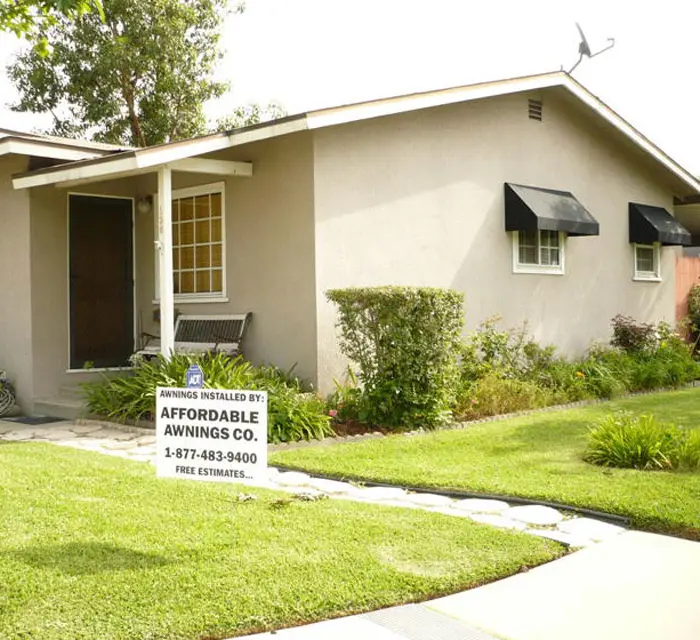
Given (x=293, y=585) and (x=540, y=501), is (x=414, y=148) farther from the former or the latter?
(x=293, y=585)

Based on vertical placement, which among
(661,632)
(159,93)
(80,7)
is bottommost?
(661,632)

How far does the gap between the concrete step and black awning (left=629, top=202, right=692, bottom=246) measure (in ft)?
31.8

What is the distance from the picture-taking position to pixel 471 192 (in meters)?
12.0

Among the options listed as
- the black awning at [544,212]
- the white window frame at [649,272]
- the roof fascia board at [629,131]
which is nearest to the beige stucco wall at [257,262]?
the black awning at [544,212]

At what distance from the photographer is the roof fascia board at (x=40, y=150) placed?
9805 millimetres

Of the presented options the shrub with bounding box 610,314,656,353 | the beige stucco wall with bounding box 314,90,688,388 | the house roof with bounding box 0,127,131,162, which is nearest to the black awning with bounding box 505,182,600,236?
the beige stucco wall with bounding box 314,90,688,388

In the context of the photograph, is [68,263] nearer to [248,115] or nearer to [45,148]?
[45,148]

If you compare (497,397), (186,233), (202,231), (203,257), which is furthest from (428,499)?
(186,233)

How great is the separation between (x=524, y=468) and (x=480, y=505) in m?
1.23

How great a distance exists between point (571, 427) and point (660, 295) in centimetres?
771

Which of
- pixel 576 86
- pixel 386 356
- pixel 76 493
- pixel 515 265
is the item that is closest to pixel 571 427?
Result: pixel 386 356

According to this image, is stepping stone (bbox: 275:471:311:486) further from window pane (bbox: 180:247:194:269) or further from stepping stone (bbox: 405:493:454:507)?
window pane (bbox: 180:247:194:269)

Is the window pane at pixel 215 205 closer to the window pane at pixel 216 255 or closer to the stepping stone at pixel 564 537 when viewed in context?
the window pane at pixel 216 255

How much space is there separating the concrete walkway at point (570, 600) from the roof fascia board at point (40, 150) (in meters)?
6.76
